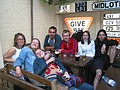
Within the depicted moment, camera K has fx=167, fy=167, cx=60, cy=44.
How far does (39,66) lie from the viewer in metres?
2.13

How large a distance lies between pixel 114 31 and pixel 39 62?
2.46 meters

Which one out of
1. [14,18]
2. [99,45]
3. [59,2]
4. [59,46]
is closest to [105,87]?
[99,45]

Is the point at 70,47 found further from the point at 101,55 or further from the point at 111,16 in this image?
the point at 111,16

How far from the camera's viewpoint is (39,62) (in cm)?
214

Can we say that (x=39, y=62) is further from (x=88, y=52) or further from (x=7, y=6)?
(x=7, y=6)

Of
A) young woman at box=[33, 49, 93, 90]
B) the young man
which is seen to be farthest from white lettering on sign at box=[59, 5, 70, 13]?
young woman at box=[33, 49, 93, 90]

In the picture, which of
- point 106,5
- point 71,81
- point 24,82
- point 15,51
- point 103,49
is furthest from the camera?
point 106,5

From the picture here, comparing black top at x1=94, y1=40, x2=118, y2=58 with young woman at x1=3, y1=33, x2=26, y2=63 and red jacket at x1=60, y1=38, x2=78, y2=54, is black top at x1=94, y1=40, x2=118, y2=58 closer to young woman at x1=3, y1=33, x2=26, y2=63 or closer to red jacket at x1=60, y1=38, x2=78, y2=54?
red jacket at x1=60, y1=38, x2=78, y2=54

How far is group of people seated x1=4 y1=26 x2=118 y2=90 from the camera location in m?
2.14

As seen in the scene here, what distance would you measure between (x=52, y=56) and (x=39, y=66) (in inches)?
11.8

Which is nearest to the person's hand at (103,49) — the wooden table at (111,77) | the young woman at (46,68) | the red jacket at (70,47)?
the red jacket at (70,47)

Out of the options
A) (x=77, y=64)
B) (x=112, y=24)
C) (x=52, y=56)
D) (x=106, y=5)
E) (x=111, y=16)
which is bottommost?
(x=77, y=64)

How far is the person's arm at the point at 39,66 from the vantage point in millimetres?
2115

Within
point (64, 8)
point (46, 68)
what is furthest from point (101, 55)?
point (64, 8)
